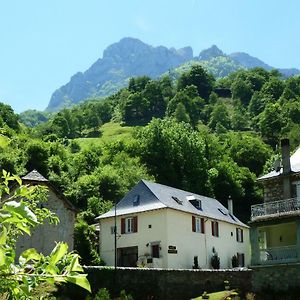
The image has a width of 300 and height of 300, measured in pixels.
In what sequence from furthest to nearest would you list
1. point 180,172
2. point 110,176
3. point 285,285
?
point 180,172
point 110,176
point 285,285

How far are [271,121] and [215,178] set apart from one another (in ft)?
130

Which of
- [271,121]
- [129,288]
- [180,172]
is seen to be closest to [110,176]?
[180,172]

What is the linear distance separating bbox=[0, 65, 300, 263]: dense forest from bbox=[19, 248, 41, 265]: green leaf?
23.5 inches

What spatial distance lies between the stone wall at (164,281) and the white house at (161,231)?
7139 mm

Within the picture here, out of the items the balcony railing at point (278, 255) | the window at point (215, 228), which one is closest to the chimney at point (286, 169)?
the balcony railing at point (278, 255)

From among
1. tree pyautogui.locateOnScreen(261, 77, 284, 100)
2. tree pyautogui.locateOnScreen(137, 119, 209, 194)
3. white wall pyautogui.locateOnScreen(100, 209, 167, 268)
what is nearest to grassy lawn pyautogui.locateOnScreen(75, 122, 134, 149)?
tree pyautogui.locateOnScreen(137, 119, 209, 194)

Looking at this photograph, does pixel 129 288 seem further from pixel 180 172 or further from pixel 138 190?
pixel 180 172

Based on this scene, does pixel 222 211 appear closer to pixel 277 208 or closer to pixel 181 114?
pixel 277 208

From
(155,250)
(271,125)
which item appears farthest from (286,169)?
(271,125)

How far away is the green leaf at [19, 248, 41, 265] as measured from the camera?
278 centimetres

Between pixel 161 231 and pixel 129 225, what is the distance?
3.38 m

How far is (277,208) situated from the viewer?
1345 inches

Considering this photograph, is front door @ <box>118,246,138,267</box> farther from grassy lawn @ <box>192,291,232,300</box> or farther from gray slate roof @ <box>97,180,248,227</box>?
grassy lawn @ <box>192,291,232,300</box>

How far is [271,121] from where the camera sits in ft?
384
